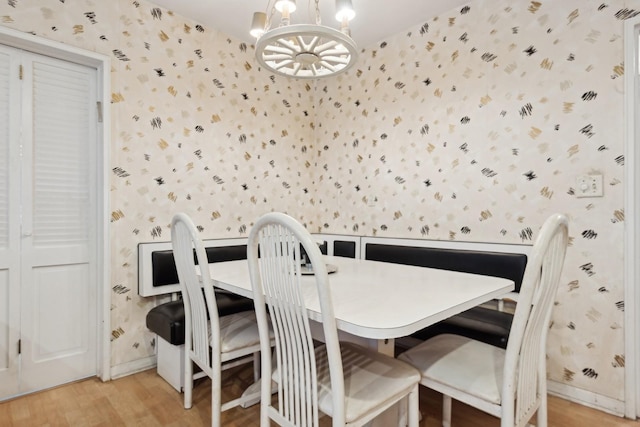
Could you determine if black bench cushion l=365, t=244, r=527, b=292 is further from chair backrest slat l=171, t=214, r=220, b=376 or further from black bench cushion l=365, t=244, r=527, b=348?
chair backrest slat l=171, t=214, r=220, b=376

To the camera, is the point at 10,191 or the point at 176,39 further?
the point at 176,39

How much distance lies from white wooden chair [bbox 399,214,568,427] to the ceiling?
1996 millimetres

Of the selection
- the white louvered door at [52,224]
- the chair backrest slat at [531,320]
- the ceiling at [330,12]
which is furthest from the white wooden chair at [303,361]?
the ceiling at [330,12]

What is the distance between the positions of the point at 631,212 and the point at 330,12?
2192mm

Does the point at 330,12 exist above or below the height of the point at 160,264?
above

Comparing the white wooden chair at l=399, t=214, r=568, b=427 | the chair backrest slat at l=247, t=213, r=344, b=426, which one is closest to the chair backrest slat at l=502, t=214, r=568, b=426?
the white wooden chair at l=399, t=214, r=568, b=427

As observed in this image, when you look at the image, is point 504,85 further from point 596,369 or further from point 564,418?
point 564,418

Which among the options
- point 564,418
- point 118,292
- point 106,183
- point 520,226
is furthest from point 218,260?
point 564,418

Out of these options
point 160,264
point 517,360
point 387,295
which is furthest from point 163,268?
point 517,360

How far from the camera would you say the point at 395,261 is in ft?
8.62

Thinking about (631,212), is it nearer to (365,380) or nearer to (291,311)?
(365,380)

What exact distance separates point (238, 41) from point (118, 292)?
6.93 feet

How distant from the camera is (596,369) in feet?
6.24

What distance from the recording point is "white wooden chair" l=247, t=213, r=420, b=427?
1.00m
